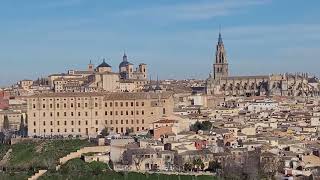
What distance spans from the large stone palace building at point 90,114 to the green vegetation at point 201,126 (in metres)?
1.80

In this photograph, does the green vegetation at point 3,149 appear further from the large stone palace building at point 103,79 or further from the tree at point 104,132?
the large stone palace building at point 103,79

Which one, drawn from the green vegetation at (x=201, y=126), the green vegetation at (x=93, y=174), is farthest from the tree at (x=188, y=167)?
the green vegetation at (x=201, y=126)

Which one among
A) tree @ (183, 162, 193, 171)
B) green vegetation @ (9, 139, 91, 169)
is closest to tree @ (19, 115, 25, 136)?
green vegetation @ (9, 139, 91, 169)

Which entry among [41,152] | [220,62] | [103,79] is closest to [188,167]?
[41,152]

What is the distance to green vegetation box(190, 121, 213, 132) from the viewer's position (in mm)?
44031

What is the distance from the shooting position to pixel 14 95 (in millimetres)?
67938

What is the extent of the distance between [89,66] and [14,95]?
14.5 m

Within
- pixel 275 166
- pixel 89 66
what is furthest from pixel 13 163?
pixel 89 66

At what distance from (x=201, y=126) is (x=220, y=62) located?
124ft

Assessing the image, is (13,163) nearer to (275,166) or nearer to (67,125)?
(67,125)

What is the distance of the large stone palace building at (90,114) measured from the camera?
44000 mm

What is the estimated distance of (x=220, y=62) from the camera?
81.9 metres

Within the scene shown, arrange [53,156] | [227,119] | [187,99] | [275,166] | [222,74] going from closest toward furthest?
[275,166]
[53,156]
[227,119]
[187,99]
[222,74]

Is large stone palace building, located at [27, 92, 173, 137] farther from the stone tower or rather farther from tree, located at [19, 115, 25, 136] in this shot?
the stone tower
